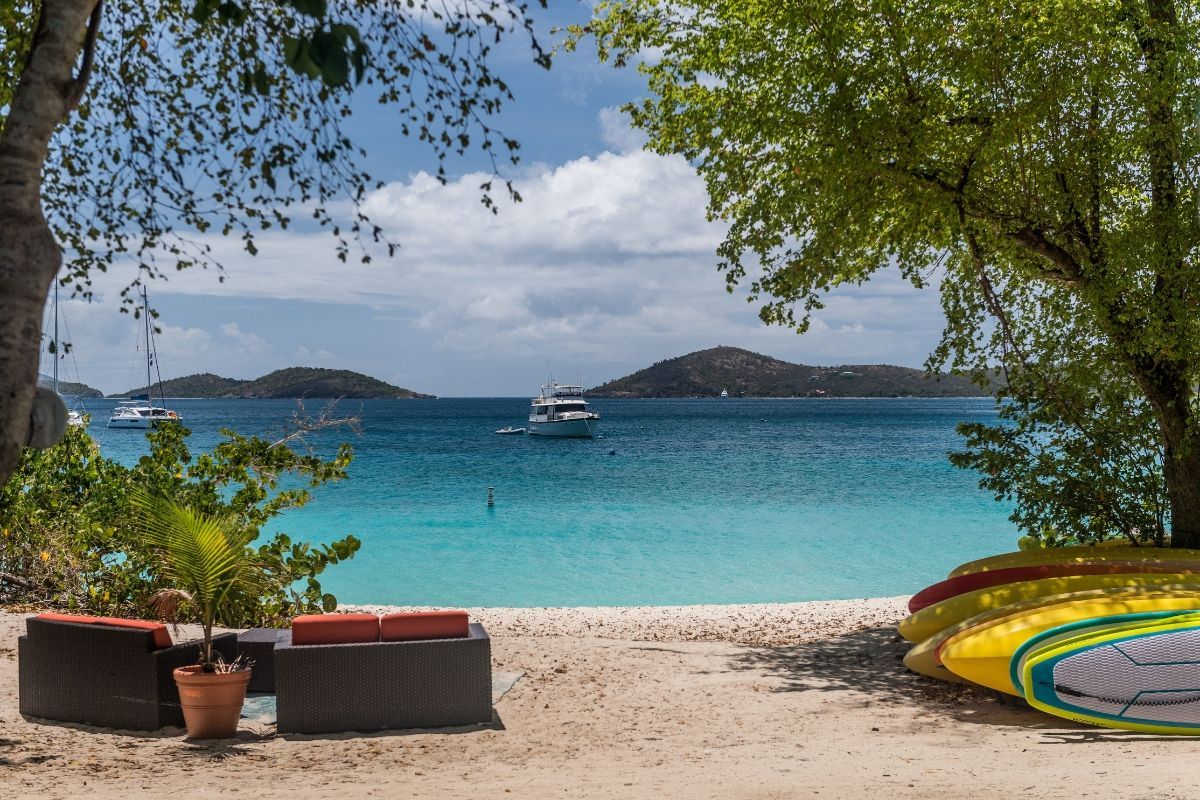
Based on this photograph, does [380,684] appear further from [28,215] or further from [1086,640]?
[1086,640]

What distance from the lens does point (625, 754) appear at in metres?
6.56

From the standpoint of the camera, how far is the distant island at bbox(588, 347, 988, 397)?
168 metres

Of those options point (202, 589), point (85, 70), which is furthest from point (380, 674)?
point (85, 70)

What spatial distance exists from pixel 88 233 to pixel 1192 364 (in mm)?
10318

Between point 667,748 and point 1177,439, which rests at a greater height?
point 1177,439

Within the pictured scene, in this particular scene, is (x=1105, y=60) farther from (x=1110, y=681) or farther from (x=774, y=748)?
(x=774, y=748)

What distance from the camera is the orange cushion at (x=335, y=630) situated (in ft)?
23.0

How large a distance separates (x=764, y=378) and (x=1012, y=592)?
161528mm

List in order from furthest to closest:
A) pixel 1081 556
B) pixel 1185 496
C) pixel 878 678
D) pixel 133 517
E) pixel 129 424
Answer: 1. pixel 129 424
2. pixel 1185 496
3. pixel 133 517
4. pixel 1081 556
5. pixel 878 678

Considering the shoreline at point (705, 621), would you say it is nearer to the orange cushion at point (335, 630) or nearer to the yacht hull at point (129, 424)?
the orange cushion at point (335, 630)

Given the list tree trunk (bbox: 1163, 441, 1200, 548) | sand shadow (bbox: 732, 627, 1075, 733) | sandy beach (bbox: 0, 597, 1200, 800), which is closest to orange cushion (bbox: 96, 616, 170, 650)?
sandy beach (bbox: 0, 597, 1200, 800)

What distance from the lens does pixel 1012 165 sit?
1005cm

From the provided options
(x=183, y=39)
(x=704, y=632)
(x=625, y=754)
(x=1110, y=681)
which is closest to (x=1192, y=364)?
(x=1110, y=681)

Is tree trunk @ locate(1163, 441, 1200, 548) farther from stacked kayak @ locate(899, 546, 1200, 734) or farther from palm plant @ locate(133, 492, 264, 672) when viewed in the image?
palm plant @ locate(133, 492, 264, 672)
